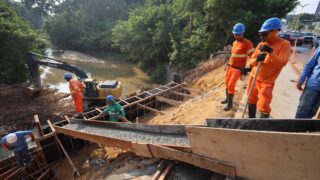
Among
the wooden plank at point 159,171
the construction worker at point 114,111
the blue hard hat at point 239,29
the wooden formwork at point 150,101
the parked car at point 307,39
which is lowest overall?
the wooden formwork at point 150,101

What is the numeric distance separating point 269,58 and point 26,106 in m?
11.9

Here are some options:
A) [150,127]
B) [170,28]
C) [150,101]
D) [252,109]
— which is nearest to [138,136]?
[150,127]

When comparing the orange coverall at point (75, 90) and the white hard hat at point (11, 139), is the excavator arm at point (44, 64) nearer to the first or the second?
the orange coverall at point (75, 90)

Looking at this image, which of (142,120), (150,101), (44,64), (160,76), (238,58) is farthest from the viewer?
(160,76)

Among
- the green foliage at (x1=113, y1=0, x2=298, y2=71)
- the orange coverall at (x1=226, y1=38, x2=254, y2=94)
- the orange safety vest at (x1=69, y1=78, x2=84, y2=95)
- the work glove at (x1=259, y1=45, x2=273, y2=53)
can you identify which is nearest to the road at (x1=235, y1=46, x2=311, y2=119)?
the orange coverall at (x1=226, y1=38, x2=254, y2=94)

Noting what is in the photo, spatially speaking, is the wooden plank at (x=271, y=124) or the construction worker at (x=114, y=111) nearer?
the wooden plank at (x=271, y=124)

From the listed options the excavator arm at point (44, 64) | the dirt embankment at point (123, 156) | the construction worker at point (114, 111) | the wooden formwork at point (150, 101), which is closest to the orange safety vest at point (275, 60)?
the dirt embankment at point (123, 156)

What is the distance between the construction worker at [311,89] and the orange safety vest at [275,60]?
0.34 meters

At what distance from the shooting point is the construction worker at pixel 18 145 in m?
5.36

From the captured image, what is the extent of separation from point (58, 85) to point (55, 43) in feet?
62.3

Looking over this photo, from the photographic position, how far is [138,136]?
4758 millimetres

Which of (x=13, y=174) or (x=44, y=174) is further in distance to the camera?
(x=44, y=174)

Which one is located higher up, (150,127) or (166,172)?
(150,127)

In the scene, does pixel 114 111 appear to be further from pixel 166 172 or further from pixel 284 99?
pixel 284 99
